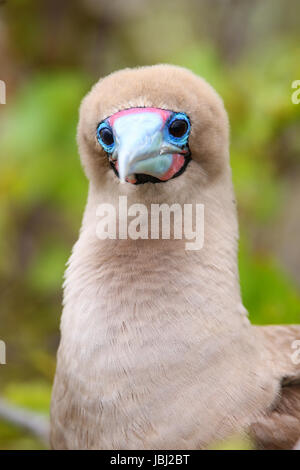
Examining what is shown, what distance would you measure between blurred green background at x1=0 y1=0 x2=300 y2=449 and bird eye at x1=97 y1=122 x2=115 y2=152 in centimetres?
122

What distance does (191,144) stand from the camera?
2.39 m

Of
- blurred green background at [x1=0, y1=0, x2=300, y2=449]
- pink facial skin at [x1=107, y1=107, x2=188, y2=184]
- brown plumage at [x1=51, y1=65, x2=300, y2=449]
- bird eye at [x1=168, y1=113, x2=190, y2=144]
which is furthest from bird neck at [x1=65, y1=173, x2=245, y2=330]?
blurred green background at [x1=0, y1=0, x2=300, y2=449]

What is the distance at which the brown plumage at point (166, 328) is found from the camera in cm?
222

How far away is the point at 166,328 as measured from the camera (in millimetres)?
2283

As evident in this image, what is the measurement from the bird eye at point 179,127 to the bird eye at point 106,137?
7.0 inches

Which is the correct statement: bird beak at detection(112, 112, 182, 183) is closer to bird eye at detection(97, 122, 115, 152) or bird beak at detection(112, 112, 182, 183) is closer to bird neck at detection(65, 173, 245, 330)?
bird eye at detection(97, 122, 115, 152)

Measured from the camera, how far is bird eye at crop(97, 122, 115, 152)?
2309 millimetres
